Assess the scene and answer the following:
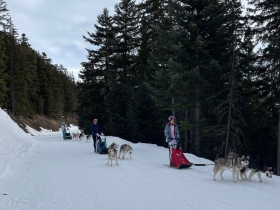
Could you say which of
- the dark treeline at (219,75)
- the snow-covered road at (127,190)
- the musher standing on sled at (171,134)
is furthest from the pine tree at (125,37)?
the snow-covered road at (127,190)

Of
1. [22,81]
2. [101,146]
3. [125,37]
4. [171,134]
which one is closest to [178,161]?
[171,134]

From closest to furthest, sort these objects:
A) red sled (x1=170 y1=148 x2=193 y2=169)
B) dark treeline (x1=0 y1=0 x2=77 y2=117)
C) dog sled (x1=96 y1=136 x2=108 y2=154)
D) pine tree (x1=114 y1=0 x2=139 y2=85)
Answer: red sled (x1=170 y1=148 x2=193 y2=169) < dog sled (x1=96 y1=136 x2=108 y2=154) < pine tree (x1=114 y1=0 x2=139 y2=85) < dark treeline (x1=0 y1=0 x2=77 y2=117)

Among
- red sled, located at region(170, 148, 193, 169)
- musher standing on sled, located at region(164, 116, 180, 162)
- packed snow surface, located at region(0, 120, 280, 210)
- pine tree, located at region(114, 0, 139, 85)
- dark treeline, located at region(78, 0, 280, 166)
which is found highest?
pine tree, located at region(114, 0, 139, 85)

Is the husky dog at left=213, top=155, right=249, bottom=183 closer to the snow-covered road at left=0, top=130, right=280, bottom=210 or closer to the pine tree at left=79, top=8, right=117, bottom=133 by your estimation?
the snow-covered road at left=0, top=130, right=280, bottom=210

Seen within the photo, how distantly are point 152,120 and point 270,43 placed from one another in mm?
11750

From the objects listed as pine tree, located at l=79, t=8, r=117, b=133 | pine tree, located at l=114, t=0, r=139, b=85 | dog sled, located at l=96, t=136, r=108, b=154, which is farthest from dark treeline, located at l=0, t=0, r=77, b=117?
dog sled, located at l=96, t=136, r=108, b=154

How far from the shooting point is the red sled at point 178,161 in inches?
410

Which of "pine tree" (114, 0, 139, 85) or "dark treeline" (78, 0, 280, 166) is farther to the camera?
"pine tree" (114, 0, 139, 85)

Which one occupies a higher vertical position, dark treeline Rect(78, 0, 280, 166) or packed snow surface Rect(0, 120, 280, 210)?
dark treeline Rect(78, 0, 280, 166)

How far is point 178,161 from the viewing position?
10516 millimetres

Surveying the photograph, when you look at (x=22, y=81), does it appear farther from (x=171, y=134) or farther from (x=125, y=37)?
(x=171, y=134)

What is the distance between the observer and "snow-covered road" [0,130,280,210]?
5750 millimetres

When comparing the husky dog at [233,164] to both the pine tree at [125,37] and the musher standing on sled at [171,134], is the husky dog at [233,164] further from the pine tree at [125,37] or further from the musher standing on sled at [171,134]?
the pine tree at [125,37]

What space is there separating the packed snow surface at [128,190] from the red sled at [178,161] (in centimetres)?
30
